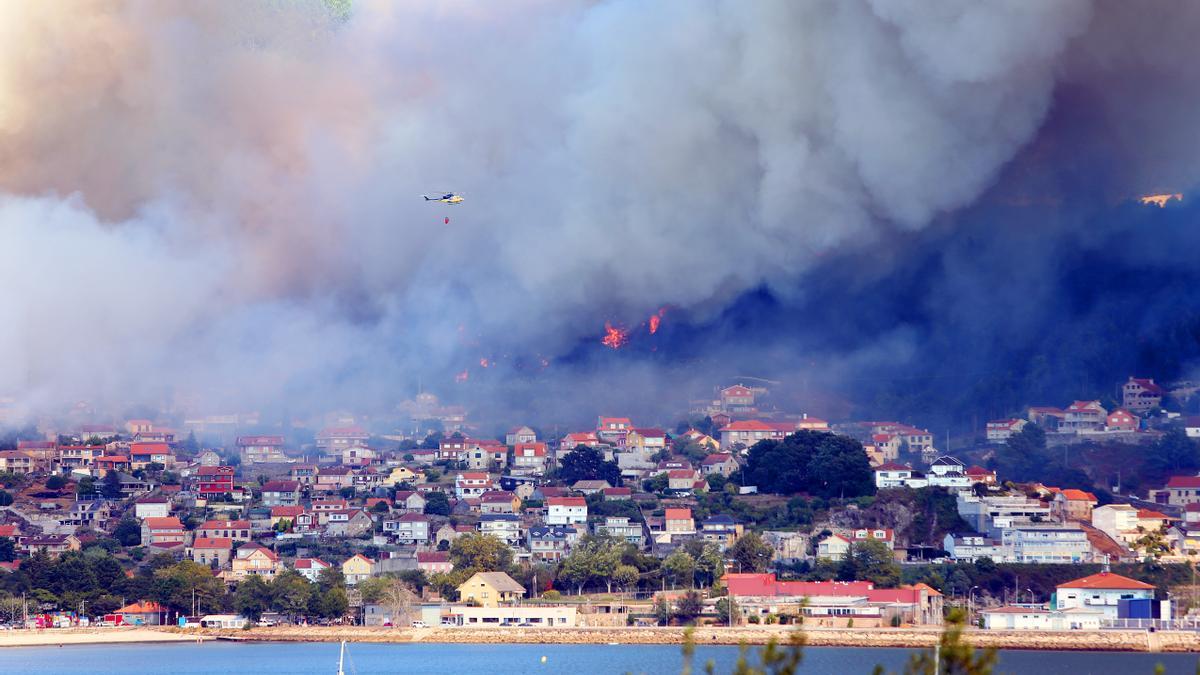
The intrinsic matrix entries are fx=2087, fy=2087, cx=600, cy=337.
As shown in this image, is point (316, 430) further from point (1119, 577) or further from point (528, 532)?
point (1119, 577)

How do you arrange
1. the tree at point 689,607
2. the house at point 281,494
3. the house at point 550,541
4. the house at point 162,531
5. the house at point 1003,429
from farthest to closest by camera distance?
the house at point 1003,429 < the house at point 281,494 < the house at point 162,531 < the house at point 550,541 < the tree at point 689,607

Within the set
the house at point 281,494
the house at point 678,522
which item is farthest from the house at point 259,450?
the house at point 678,522

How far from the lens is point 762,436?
48094mm

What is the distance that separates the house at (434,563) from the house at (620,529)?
3397 mm

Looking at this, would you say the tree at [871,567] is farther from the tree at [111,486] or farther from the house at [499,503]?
the tree at [111,486]

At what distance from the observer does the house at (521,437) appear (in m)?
50.5

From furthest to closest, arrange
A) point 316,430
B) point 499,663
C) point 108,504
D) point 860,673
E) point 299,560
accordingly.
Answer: point 316,430 → point 108,504 → point 299,560 → point 499,663 → point 860,673

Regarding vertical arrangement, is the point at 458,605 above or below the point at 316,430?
below

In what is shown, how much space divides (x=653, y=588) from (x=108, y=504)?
14045 millimetres

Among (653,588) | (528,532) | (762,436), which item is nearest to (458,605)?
(653,588)

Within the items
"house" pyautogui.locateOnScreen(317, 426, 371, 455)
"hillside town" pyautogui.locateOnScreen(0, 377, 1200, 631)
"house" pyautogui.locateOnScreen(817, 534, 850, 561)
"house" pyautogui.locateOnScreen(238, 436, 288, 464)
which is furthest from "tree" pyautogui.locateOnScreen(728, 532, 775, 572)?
"house" pyautogui.locateOnScreen(238, 436, 288, 464)

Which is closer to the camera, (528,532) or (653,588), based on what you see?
(653,588)

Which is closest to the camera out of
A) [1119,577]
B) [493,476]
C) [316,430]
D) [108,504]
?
[1119,577]

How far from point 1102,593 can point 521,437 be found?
19.5 metres
